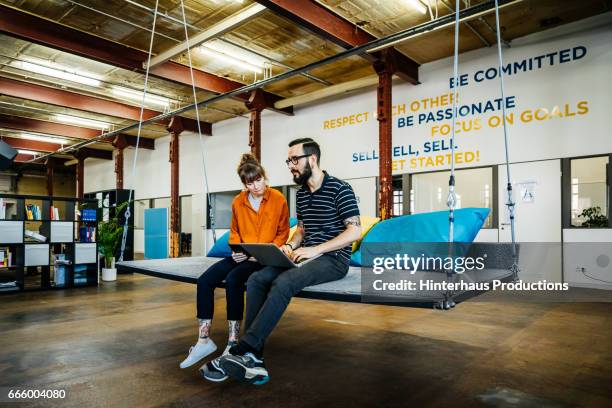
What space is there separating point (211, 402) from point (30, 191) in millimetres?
19517

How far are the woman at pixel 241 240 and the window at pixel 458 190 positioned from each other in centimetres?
505

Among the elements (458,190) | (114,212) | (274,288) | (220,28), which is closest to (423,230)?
(274,288)

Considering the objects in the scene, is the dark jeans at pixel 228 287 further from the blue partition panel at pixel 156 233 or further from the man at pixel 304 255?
the blue partition panel at pixel 156 233

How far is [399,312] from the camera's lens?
4656mm

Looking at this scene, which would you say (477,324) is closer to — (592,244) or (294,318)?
(294,318)

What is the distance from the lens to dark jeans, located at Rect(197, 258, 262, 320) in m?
2.68

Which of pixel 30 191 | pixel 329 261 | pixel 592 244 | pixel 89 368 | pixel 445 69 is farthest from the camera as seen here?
pixel 30 191

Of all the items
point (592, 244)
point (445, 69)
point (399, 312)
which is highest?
point (445, 69)

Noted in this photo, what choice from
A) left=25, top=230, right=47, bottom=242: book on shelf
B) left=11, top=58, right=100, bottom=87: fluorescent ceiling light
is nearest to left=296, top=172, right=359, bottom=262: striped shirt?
left=25, top=230, right=47, bottom=242: book on shelf

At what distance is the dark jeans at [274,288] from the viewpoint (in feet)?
7.20

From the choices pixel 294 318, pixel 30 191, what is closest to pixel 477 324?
pixel 294 318

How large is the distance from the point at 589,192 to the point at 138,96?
9.18 meters

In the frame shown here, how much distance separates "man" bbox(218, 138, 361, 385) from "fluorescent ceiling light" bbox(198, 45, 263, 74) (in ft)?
17.8

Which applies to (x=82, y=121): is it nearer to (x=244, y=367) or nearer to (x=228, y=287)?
(x=228, y=287)
